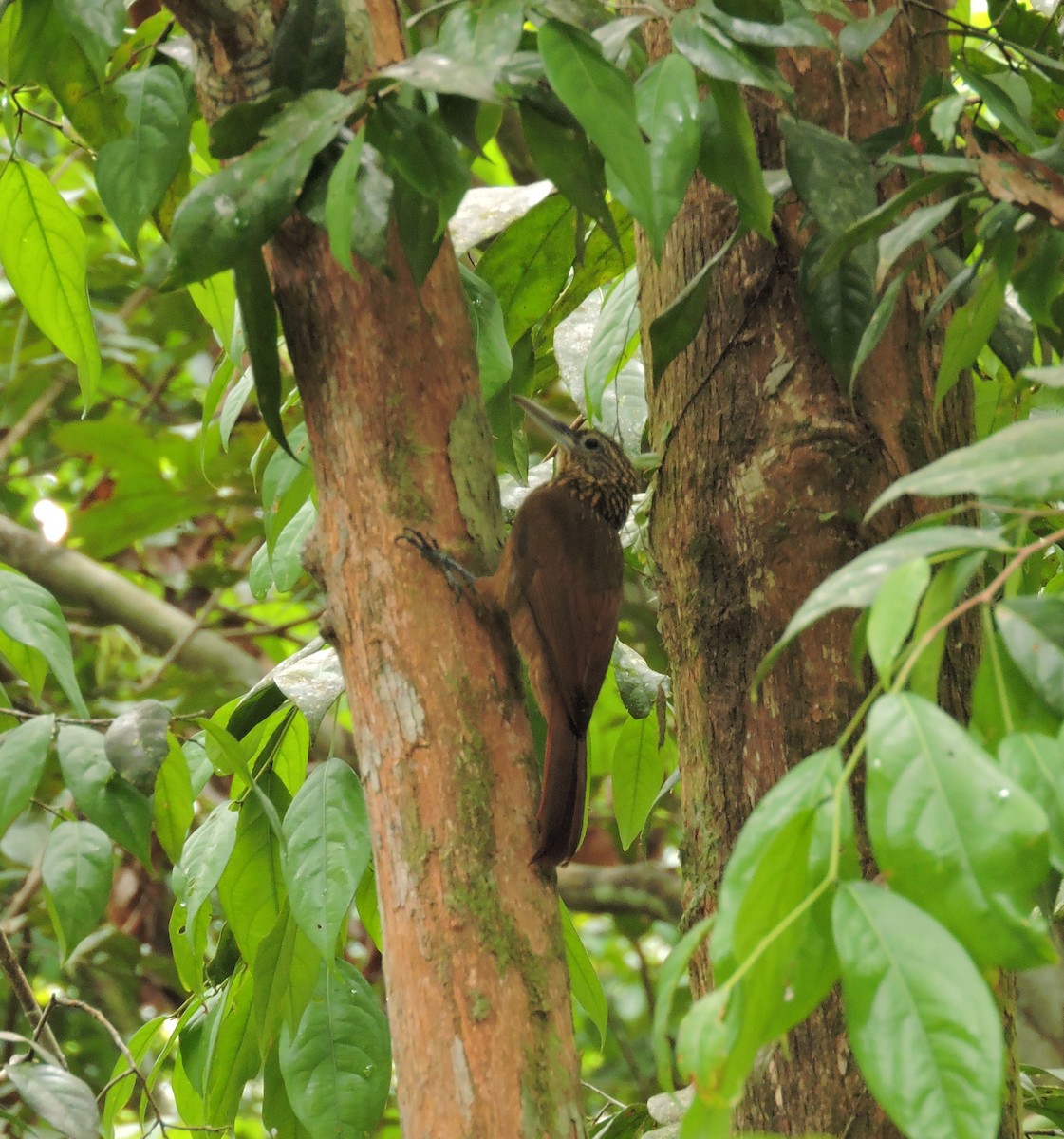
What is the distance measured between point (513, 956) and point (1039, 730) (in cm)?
64

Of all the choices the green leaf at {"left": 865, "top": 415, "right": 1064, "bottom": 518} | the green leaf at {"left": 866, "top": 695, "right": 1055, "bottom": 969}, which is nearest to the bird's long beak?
the green leaf at {"left": 865, "top": 415, "right": 1064, "bottom": 518}

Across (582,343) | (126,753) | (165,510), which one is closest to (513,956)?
(126,753)

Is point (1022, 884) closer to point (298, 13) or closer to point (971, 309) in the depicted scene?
point (971, 309)

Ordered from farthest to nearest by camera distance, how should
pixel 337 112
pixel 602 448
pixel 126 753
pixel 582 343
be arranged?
pixel 602 448
pixel 582 343
pixel 126 753
pixel 337 112

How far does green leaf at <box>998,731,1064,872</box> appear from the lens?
0.72m

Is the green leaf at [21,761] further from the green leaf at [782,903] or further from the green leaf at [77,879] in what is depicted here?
the green leaf at [782,903]

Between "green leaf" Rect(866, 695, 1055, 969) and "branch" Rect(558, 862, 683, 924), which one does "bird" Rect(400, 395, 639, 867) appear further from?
"branch" Rect(558, 862, 683, 924)

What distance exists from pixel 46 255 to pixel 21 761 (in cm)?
66

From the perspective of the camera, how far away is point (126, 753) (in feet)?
5.16

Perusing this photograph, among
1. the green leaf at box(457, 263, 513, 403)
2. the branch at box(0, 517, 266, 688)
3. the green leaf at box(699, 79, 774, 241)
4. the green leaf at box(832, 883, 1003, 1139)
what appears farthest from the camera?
the branch at box(0, 517, 266, 688)

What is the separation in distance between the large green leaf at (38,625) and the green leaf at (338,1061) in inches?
19.4

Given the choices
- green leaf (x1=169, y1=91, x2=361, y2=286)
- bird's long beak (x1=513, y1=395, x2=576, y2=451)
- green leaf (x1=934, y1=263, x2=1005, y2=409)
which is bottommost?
green leaf (x1=934, y1=263, x2=1005, y2=409)

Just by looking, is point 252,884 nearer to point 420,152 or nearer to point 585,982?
point 585,982

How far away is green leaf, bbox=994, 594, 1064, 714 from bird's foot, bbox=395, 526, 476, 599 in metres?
0.73
